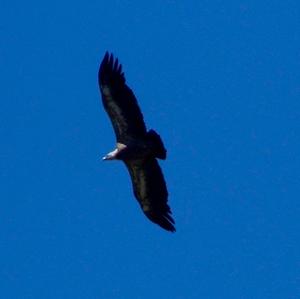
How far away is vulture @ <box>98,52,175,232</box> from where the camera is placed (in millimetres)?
41594

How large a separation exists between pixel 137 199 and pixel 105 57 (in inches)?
122

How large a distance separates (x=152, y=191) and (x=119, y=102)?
210 cm

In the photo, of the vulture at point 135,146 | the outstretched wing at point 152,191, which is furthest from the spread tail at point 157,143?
the outstretched wing at point 152,191

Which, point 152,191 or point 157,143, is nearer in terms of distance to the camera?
point 157,143

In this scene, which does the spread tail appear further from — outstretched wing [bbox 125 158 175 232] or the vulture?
outstretched wing [bbox 125 158 175 232]

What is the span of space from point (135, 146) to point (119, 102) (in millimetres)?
943

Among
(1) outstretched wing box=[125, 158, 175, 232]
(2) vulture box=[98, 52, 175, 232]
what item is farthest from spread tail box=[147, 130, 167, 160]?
(1) outstretched wing box=[125, 158, 175, 232]

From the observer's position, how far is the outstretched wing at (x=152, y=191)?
139 ft

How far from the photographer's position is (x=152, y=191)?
42.7 meters

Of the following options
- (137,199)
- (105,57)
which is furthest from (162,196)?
(105,57)

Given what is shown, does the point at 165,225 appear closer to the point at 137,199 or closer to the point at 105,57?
the point at 137,199

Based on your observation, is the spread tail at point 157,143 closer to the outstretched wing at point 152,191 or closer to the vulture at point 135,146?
the vulture at point 135,146

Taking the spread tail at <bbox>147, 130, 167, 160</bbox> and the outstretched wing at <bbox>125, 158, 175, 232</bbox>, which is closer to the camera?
the spread tail at <bbox>147, 130, 167, 160</bbox>

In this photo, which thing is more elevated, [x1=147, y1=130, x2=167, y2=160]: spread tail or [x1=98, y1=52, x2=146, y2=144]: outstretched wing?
[x1=98, y1=52, x2=146, y2=144]: outstretched wing
